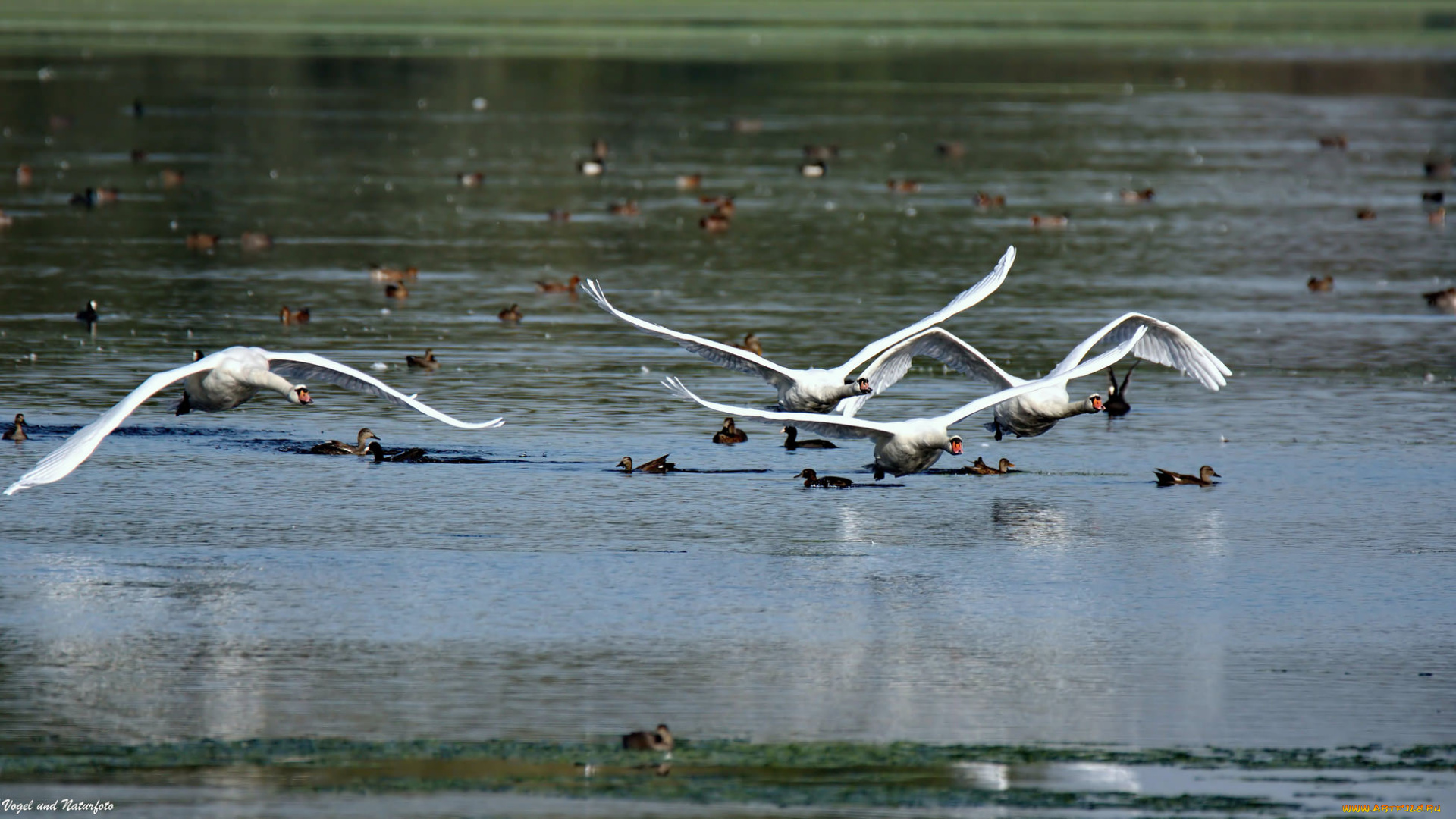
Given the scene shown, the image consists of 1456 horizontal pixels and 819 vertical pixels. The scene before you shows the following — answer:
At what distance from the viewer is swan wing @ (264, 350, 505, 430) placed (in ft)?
44.9

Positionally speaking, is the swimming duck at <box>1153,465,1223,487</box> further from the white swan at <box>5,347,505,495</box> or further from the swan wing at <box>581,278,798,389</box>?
the white swan at <box>5,347,505,495</box>

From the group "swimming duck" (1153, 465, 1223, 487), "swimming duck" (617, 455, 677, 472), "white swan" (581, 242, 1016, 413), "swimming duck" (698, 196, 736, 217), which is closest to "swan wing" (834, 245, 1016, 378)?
"white swan" (581, 242, 1016, 413)

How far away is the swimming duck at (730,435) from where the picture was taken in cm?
1769

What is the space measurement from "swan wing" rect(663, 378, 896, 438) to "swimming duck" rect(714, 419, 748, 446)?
1.87 metres

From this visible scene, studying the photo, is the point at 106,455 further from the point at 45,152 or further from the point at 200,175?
the point at 45,152

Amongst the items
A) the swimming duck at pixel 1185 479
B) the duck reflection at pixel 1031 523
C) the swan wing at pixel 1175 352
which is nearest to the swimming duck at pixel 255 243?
the swan wing at pixel 1175 352

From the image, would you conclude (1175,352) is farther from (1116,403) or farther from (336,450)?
(336,450)

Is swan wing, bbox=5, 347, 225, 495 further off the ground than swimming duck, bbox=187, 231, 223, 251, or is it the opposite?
swimming duck, bbox=187, 231, 223, 251

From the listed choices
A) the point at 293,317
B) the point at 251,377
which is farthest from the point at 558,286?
the point at 251,377

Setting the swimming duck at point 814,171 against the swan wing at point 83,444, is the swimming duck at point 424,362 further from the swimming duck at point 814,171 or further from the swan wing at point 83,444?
the swimming duck at point 814,171

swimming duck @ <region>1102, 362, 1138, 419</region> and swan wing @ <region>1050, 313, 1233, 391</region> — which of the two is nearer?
swan wing @ <region>1050, 313, 1233, 391</region>

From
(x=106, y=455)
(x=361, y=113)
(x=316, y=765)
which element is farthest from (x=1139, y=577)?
(x=361, y=113)

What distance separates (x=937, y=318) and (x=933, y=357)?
1134 millimetres

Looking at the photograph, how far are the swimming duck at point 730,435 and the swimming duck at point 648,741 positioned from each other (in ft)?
26.1
